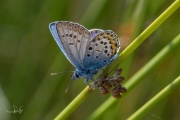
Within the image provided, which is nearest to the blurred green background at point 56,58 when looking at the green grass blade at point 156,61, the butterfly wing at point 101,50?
the butterfly wing at point 101,50

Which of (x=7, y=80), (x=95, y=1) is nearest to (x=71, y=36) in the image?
(x=95, y=1)

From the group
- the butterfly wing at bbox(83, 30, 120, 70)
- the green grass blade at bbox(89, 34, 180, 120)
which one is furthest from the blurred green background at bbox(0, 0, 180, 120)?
the green grass blade at bbox(89, 34, 180, 120)

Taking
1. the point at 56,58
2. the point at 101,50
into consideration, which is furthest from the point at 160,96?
the point at 56,58

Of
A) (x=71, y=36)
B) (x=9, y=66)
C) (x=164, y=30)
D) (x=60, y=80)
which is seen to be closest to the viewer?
(x=71, y=36)

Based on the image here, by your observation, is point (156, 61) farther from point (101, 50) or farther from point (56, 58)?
point (56, 58)

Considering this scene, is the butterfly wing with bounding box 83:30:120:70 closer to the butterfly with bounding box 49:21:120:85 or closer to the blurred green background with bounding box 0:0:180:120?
the butterfly with bounding box 49:21:120:85

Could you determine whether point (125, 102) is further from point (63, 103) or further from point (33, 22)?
point (33, 22)

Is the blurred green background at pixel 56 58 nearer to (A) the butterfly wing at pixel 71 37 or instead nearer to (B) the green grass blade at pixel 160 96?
(A) the butterfly wing at pixel 71 37

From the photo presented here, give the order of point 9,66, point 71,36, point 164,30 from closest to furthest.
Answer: point 71,36
point 164,30
point 9,66
